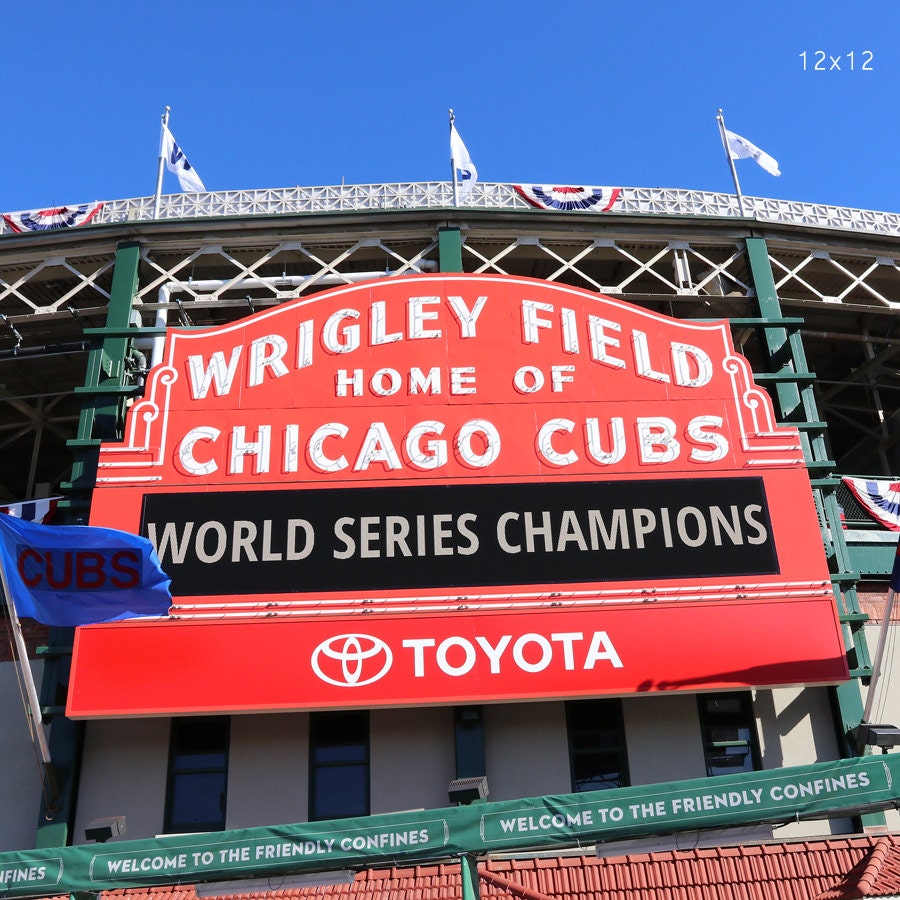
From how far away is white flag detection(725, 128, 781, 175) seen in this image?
2167cm

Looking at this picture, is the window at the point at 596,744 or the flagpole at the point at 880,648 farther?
the window at the point at 596,744

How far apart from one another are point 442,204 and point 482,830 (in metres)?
13.9

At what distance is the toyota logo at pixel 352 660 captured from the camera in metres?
13.9

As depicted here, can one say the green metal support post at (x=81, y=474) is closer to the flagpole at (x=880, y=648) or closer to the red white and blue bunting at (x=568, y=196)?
the red white and blue bunting at (x=568, y=196)

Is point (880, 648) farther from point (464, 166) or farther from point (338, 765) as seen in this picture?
point (464, 166)

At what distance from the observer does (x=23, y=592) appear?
12.0 m

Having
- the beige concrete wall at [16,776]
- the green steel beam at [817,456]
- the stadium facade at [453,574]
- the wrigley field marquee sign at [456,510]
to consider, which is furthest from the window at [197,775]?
the green steel beam at [817,456]

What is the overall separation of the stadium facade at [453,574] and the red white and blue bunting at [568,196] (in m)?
4.17

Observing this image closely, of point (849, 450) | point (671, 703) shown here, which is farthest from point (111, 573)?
point (849, 450)

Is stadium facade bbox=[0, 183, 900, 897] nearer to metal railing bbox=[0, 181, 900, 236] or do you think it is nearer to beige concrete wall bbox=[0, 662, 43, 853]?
beige concrete wall bbox=[0, 662, 43, 853]

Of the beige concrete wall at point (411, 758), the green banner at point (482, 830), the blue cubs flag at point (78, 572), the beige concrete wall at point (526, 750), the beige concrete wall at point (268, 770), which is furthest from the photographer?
the beige concrete wall at point (526, 750)

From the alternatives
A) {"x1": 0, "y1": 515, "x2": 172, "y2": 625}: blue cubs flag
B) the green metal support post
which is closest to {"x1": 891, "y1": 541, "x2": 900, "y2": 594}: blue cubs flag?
{"x1": 0, "y1": 515, "x2": 172, "y2": 625}: blue cubs flag

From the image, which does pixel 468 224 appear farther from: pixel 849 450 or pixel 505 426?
pixel 849 450

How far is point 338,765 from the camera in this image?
14.6 meters
